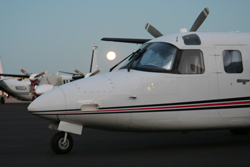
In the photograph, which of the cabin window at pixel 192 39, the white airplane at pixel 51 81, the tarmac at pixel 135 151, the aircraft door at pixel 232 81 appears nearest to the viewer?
the tarmac at pixel 135 151

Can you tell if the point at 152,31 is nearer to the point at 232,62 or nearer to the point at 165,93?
the point at 232,62

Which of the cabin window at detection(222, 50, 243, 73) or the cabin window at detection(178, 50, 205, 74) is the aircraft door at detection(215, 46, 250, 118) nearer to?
the cabin window at detection(222, 50, 243, 73)

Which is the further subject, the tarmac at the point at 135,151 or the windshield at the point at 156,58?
the windshield at the point at 156,58

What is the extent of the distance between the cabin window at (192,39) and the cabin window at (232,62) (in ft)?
2.14

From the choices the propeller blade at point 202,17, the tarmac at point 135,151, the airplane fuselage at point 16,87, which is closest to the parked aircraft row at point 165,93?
the tarmac at point 135,151

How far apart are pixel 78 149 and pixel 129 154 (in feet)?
4.37

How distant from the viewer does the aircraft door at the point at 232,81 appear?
7.75 m

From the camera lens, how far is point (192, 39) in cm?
802

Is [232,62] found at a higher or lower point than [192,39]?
lower

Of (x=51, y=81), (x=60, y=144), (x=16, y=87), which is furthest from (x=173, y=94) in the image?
(x=16, y=87)

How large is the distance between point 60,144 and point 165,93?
2.41 metres

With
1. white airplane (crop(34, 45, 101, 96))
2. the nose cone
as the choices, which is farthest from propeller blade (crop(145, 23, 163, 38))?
white airplane (crop(34, 45, 101, 96))

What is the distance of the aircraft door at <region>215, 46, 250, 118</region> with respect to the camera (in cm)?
775

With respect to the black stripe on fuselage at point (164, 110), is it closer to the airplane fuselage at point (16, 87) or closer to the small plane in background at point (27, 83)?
the small plane in background at point (27, 83)
